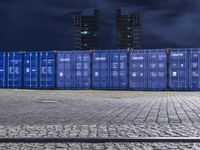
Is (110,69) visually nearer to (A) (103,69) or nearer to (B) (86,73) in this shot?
(A) (103,69)

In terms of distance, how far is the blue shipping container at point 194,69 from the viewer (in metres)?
48.8

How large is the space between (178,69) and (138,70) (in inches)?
194

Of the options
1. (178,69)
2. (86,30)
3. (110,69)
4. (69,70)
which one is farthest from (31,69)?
(86,30)

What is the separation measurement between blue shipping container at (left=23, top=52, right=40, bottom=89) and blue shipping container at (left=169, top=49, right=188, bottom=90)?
17.3 meters

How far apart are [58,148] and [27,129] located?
2.65m

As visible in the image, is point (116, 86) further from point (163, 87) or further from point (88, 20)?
point (88, 20)

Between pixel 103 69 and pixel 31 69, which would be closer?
pixel 103 69

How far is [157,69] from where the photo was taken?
50.3 m

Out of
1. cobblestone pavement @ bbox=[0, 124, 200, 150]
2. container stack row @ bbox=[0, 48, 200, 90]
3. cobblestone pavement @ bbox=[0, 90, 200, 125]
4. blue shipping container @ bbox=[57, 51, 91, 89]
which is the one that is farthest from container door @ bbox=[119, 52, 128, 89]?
cobblestone pavement @ bbox=[0, 124, 200, 150]

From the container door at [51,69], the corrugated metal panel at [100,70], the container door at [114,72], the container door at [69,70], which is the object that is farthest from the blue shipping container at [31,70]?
the container door at [114,72]

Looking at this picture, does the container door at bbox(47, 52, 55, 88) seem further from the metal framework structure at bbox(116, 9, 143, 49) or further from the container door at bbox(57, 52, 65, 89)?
the metal framework structure at bbox(116, 9, 143, 49)

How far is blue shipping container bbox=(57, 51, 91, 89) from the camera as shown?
5256 cm

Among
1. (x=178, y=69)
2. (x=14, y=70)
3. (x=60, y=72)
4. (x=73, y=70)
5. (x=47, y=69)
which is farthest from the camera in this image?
(x=14, y=70)

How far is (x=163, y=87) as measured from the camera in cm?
4991
